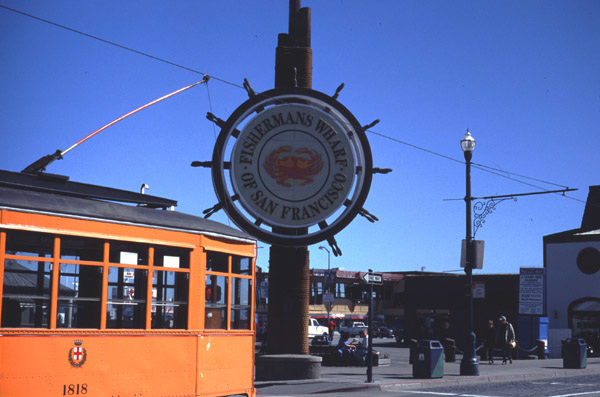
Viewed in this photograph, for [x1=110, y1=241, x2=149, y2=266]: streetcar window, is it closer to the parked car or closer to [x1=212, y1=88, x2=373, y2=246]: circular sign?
[x1=212, y1=88, x2=373, y2=246]: circular sign

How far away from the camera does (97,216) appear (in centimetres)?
1067

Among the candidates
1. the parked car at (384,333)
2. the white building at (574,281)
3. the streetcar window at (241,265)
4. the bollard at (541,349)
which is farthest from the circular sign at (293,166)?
the parked car at (384,333)

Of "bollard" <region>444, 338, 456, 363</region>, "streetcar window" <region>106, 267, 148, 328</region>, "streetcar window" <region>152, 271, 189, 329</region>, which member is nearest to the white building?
"bollard" <region>444, 338, 456, 363</region>

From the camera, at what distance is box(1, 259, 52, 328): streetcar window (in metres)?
9.77

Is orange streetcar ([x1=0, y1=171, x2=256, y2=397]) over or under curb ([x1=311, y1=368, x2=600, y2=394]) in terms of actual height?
over

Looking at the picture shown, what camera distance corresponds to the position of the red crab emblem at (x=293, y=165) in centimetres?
2106

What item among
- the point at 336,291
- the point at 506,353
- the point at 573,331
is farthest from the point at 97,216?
the point at 336,291

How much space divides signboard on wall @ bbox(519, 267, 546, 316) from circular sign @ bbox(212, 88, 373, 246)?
19888 mm

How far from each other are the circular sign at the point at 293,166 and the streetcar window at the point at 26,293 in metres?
10.7

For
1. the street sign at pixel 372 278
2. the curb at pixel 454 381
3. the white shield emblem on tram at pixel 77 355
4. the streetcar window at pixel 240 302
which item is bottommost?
the curb at pixel 454 381

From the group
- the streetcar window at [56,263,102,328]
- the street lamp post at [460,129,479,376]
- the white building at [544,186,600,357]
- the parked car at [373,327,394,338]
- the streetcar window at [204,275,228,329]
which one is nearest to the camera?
the streetcar window at [56,263,102,328]

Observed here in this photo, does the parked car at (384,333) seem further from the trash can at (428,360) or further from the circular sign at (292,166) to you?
the circular sign at (292,166)

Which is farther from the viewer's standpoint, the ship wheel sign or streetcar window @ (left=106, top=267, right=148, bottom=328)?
the ship wheel sign

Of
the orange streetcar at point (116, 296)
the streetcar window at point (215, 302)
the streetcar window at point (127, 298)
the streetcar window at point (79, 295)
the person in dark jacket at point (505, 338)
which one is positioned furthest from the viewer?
the person in dark jacket at point (505, 338)
